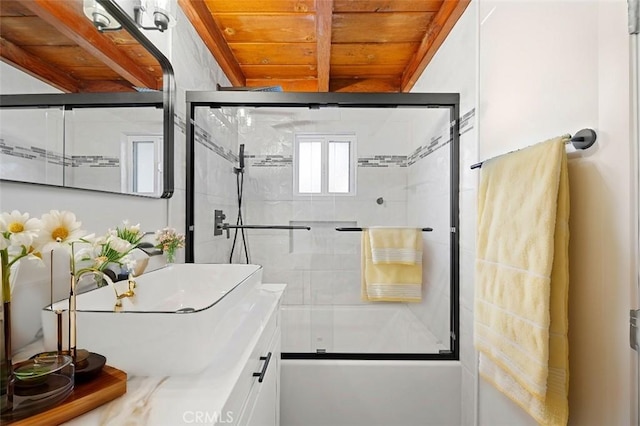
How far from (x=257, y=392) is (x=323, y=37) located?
6.51 ft

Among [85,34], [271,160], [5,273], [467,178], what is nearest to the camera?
[5,273]

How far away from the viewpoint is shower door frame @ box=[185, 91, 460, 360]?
176 cm

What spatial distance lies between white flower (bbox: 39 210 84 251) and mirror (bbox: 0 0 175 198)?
200 millimetres

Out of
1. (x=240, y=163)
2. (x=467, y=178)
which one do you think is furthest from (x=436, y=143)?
(x=240, y=163)

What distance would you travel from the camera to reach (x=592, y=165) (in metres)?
0.88

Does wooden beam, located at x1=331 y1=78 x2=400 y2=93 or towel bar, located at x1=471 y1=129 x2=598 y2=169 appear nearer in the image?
towel bar, located at x1=471 y1=129 x2=598 y2=169

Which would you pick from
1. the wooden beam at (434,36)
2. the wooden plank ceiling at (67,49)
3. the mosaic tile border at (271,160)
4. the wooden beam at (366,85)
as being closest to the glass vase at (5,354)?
the wooden plank ceiling at (67,49)

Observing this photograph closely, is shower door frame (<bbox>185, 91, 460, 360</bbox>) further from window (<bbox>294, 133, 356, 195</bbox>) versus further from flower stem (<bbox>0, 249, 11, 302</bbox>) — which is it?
flower stem (<bbox>0, 249, 11, 302</bbox>)

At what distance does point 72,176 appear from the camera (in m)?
0.89

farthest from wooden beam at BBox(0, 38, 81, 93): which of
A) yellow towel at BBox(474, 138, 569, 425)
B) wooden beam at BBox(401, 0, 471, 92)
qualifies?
wooden beam at BBox(401, 0, 471, 92)

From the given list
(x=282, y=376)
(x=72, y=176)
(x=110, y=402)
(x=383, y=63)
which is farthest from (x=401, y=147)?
(x=110, y=402)

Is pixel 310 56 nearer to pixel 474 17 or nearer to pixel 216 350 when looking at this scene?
pixel 474 17

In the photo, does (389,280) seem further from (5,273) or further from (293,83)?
(293,83)

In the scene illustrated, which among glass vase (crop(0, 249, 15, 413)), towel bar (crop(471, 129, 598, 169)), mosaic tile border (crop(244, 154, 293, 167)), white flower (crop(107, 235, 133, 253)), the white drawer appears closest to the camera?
glass vase (crop(0, 249, 15, 413))
